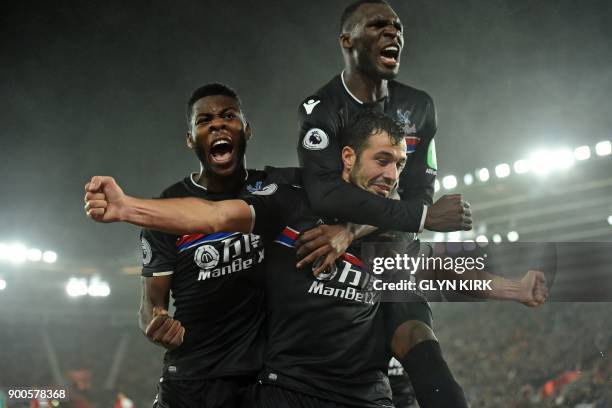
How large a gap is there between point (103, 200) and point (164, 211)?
9.5 inches

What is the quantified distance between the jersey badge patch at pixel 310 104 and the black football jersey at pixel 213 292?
451 millimetres

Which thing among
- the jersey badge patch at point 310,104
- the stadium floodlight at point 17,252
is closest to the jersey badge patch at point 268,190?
the jersey badge patch at point 310,104

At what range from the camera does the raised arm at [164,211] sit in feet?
7.61

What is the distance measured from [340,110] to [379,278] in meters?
0.91

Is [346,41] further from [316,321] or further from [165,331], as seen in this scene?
[165,331]

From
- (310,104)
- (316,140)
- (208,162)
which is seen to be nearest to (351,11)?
(310,104)

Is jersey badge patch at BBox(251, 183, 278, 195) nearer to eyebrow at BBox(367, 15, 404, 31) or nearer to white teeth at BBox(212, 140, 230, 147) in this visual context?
white teeth at BBox(212, 140, 230, 147)

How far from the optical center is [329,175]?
10.8 feet

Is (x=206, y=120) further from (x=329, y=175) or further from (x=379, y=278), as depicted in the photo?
(x=379, y=278)

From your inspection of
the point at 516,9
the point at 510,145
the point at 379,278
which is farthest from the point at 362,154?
the point at 510,145

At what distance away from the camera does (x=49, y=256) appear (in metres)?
21.5

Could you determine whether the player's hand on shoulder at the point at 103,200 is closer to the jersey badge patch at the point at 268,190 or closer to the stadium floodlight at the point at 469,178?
the jersey badge patch at the point at 268,190

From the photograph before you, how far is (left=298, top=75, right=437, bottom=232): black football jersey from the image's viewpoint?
3230 millimetres

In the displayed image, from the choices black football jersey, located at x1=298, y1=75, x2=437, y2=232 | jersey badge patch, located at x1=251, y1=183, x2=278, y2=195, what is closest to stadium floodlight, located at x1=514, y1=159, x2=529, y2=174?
black football jersey, located at x1=298, y1=75, x2=437, y2=232
